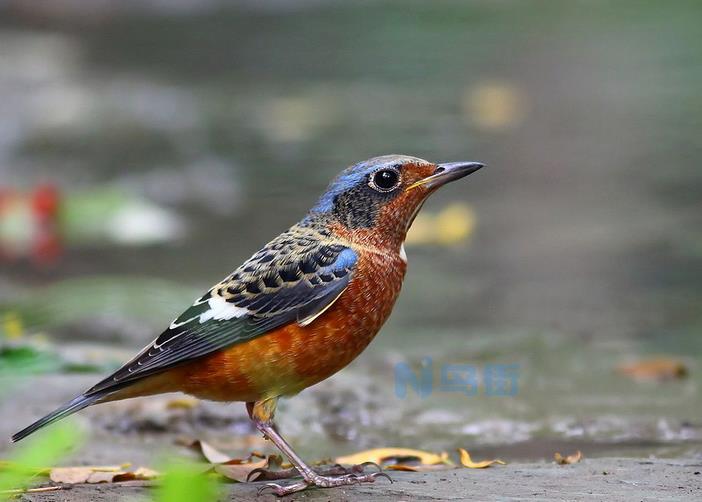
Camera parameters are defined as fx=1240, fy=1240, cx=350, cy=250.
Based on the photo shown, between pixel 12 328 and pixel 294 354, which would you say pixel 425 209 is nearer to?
pixel 12 328

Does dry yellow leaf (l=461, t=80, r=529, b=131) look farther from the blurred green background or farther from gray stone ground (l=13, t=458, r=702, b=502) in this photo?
gray stone ground (l=13, t=458, r=702, b=502)

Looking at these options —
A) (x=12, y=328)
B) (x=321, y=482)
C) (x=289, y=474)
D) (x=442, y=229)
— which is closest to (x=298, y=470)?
(x=321, y=482)

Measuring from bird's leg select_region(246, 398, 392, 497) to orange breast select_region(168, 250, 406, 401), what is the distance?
71 mm

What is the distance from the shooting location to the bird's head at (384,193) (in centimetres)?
429

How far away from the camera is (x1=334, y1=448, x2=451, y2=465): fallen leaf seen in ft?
15.0

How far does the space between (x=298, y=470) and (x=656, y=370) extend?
2.64m

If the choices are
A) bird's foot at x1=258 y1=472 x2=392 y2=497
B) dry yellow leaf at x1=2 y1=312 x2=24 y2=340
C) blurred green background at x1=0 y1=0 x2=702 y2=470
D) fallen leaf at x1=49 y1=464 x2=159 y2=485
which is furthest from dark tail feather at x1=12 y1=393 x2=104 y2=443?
dry yellow leaf at x1=2 y1=312 x2=24 y2=340

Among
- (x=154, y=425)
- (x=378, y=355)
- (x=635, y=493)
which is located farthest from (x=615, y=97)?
(x=635, y=493)

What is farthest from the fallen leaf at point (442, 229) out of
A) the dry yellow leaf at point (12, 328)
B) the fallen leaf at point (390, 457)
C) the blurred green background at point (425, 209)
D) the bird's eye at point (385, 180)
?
the bird's eye at point (385, 180)

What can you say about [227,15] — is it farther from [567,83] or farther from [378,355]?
[378,355]

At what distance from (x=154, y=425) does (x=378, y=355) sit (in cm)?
160

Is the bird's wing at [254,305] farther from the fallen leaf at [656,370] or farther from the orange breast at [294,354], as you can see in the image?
the fallen leaf at [656,370]

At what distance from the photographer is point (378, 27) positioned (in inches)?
758

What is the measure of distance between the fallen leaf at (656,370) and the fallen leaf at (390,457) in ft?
5.56
